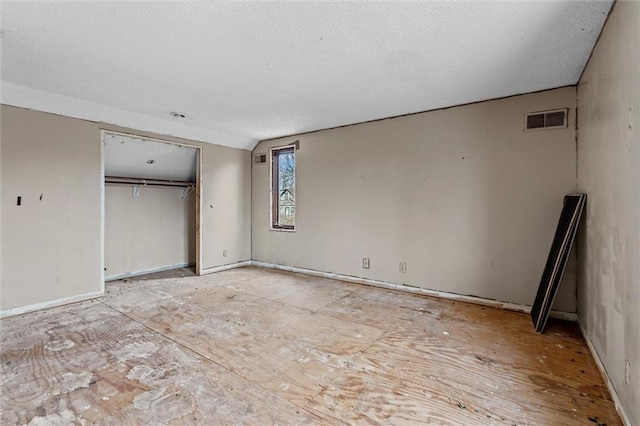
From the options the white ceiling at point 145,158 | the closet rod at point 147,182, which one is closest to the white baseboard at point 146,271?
the closet rod at point 147,182

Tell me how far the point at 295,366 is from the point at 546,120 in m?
3.24

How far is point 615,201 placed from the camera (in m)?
1.70

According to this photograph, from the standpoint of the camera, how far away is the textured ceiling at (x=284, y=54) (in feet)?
Result: 5.80

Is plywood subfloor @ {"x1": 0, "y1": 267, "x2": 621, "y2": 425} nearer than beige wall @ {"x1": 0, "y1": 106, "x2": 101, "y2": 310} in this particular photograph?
Yes

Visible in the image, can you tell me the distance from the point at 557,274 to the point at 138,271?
546 cm

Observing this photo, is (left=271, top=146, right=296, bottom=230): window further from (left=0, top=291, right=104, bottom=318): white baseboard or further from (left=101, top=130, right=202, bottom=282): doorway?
(left=0, top=291, right=104, bottom=318): white baseboard

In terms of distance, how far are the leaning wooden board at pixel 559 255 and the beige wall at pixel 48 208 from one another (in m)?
4.79

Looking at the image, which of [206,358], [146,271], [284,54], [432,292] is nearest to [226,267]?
[146,271]

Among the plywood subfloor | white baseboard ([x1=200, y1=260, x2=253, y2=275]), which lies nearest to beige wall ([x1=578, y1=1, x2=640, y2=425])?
the plywood subfloor

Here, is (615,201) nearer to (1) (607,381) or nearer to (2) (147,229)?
(1) (607,381)

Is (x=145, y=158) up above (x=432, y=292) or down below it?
above

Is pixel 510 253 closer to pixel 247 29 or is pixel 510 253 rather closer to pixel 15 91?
pixel 247 29

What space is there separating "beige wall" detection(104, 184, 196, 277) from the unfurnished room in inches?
1.3

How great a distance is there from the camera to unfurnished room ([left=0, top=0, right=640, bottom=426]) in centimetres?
168
